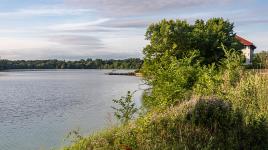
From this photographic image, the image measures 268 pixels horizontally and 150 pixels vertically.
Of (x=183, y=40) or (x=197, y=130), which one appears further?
(x=183, y=40)

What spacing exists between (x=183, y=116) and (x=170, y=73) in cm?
779

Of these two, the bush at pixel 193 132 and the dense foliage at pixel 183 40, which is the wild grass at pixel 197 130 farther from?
the dense foliage at pixel 183 40

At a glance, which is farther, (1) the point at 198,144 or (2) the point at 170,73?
(2) the point at 170,73

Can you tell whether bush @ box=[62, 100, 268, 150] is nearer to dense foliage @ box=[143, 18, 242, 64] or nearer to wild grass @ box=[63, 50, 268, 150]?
wild grass @ box=[63, 50, 268, 150]

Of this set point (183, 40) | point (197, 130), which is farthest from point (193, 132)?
point (183, 40)

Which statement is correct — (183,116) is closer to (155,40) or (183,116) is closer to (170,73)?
(170,73)

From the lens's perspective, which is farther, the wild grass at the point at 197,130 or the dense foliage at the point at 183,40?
the dense foliage at the point at 183,40

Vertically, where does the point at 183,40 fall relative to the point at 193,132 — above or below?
above

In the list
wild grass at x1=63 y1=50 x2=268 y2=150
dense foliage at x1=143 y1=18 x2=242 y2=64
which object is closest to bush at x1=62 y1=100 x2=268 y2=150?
wild grass at x1=63 y1=50 x2=268 y2=150

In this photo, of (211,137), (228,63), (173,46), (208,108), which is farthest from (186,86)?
(173,46)

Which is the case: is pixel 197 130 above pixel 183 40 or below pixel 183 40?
below

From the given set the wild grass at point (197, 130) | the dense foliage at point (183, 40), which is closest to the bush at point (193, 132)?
the wild grass at point (197, 130)

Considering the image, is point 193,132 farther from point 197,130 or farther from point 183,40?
point 183,40

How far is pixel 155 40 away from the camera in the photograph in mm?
47812
